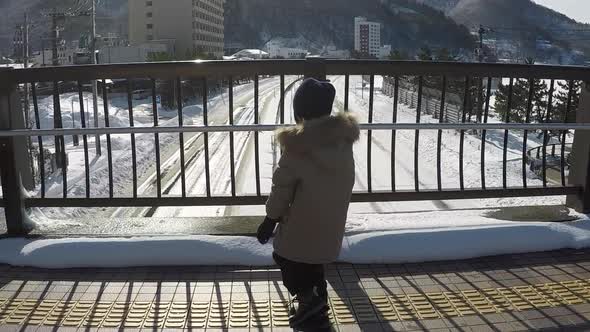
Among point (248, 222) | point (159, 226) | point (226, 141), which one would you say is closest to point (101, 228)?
point (159, 226)

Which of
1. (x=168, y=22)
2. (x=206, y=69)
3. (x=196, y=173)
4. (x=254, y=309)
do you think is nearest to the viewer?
(x=254, y=309)

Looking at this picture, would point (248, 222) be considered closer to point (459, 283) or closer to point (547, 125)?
point (459, 283)

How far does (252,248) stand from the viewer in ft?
14.1

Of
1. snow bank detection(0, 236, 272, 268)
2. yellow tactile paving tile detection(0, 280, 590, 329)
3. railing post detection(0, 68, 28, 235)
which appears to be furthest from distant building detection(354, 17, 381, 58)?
yellow tactile paving tile detection(0, 280, 590, 329)

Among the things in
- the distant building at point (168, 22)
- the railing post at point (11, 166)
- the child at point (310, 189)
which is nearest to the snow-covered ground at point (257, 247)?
the railing post at point (11, 166)

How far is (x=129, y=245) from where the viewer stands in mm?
4305

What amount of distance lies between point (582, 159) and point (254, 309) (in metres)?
3.53

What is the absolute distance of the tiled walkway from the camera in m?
3.35

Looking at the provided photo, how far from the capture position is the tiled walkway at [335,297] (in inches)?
132

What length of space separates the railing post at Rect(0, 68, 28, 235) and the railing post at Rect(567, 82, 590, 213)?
4.90m

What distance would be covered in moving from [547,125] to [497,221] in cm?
96

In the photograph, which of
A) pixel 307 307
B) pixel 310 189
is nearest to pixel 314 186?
pixel 310 189

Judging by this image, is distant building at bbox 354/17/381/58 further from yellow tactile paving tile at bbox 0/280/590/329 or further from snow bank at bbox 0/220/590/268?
yellow tactile paving tile at bbox 0/280/590/329

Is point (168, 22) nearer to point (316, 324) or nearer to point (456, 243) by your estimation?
point (456, 243)
